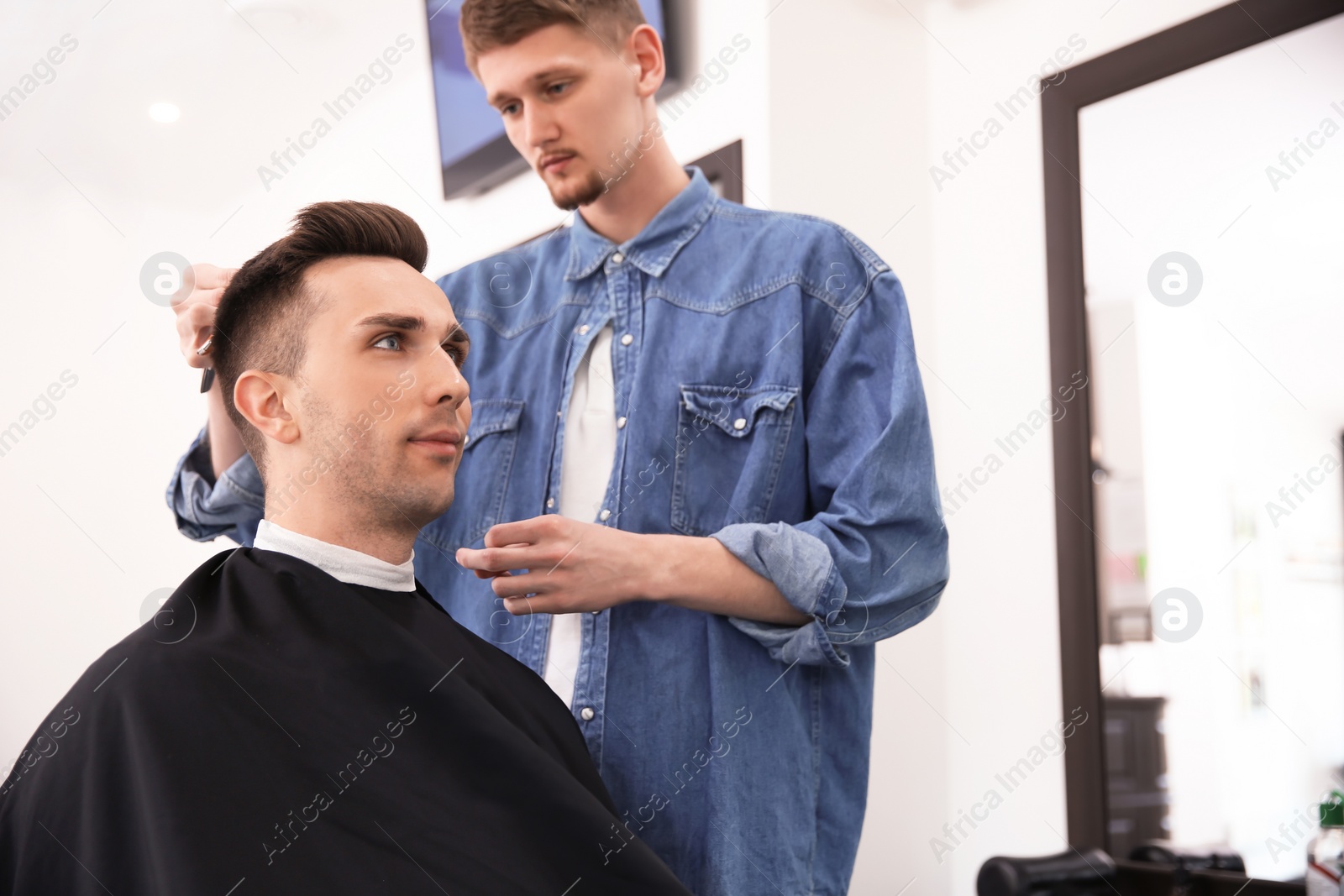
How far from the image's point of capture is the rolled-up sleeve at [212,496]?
1.50 m

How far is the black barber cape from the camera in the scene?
1039mm

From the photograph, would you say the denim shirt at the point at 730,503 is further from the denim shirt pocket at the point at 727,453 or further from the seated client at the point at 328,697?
the seated client at the point at 328,697

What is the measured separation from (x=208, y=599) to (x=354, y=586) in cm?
18

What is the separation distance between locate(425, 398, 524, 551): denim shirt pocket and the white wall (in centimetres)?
104

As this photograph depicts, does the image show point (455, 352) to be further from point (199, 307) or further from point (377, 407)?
point (199, 307)

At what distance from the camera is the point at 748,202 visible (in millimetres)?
2475

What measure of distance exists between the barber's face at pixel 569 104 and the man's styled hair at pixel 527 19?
0.01 metres

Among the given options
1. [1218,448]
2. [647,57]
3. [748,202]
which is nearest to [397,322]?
[647,57]

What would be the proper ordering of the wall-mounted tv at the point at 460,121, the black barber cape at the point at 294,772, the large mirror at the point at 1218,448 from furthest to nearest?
the wall-mounted tv at the point at 460,121 → the large mirror at the point at 1218,448 → the black barber cape at the point at 294,772

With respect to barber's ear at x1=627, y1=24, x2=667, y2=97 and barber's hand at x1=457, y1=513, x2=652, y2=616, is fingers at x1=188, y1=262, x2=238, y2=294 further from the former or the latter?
barber's ear at x1=627, y1=24, x2=667, y2=97

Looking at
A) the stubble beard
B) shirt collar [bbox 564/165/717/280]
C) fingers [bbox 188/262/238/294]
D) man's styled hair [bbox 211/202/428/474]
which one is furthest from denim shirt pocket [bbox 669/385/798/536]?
fingers [bbox 188/262/238/294]

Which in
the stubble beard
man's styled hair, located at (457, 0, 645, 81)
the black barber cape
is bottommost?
the black barber cape

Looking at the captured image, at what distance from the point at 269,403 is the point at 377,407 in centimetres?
16

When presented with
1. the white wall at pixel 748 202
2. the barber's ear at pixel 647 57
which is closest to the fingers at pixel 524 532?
the barber's ear at pixel 647 57
